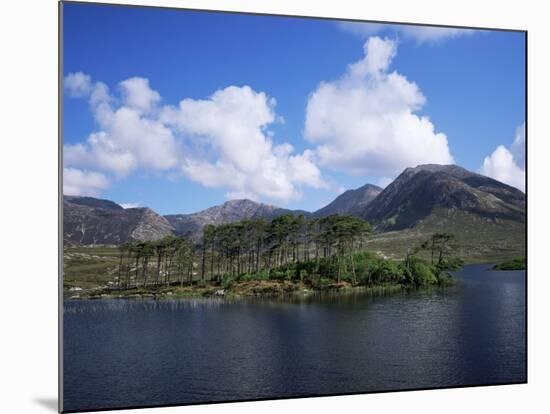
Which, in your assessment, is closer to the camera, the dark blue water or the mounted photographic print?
the dark blue water

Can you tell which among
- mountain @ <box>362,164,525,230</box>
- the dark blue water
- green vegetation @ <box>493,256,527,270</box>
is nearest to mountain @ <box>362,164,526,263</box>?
mountain @ <box>362,164,525,230</box>

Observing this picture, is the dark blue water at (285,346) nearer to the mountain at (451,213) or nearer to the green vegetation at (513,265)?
the green vegetation at (513,265)

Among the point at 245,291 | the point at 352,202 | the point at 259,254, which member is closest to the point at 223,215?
the point at 259,254

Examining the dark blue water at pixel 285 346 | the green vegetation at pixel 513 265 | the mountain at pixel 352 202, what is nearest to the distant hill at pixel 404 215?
the mountain at pixel 352 202

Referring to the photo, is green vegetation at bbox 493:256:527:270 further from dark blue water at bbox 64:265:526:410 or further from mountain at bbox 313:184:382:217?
mountain at bbox 313:184:382:217

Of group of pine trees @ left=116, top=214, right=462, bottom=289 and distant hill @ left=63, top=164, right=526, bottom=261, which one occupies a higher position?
distant hill @ left=63, top=164, right=526, bottom=261

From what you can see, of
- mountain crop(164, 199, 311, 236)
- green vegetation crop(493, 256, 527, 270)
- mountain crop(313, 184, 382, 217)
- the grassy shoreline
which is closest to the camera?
mountain crop(164, 199, 311, 236)

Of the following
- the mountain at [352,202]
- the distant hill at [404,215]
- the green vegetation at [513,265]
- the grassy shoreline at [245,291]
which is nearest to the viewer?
the distant hill at [404,215]
